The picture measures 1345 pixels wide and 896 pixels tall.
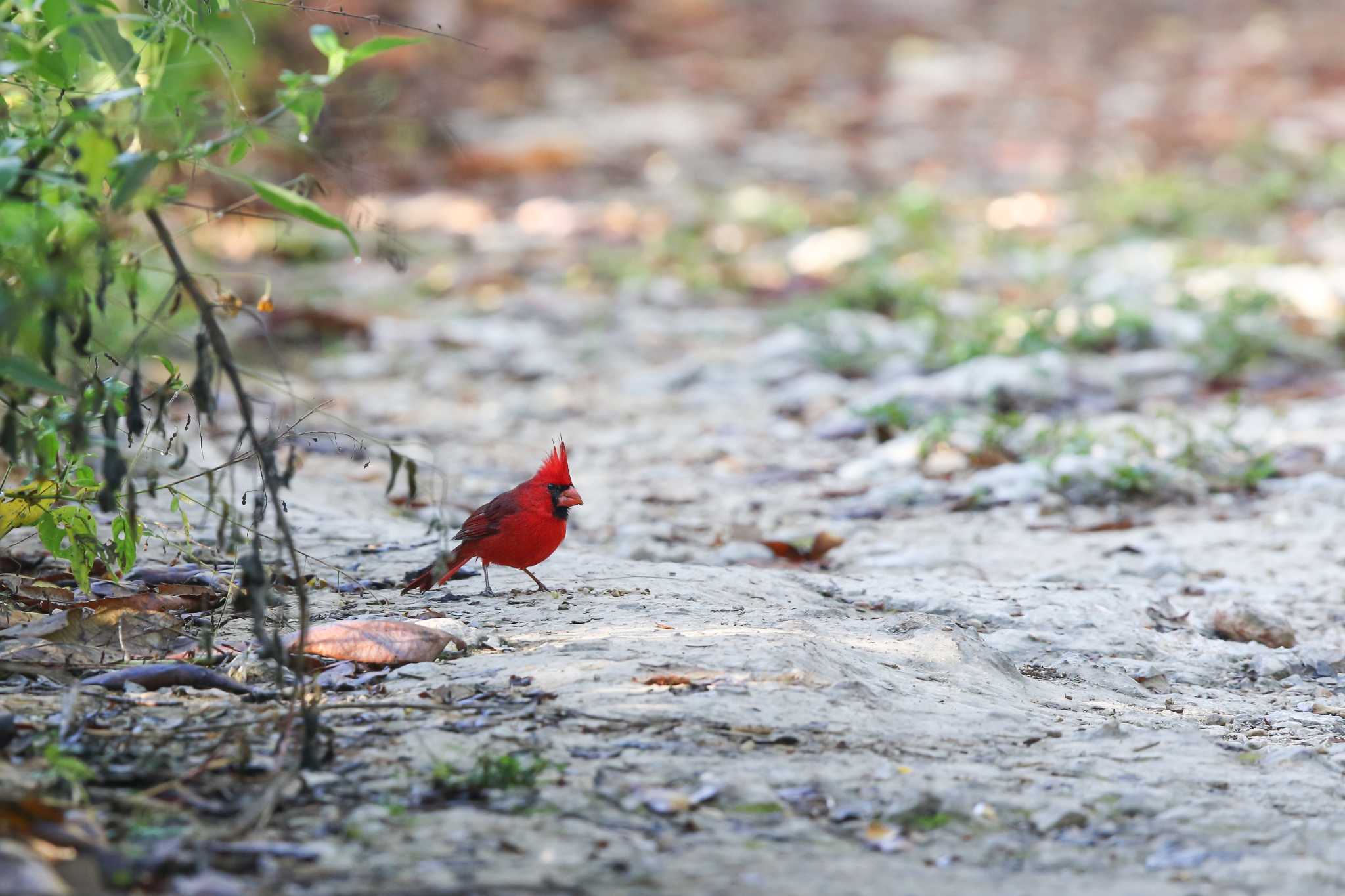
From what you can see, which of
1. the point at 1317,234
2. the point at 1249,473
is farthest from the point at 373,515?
the point at 1317,234

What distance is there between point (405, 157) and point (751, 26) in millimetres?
5086

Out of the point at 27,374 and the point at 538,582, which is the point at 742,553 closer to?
the point at 538,582

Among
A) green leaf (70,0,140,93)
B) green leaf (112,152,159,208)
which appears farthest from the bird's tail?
green leaf (112,152,159,208)

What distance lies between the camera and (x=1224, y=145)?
35.0 ft

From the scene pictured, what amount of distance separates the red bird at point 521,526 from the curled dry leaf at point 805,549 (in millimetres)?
986

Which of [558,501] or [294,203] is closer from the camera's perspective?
[294,203]

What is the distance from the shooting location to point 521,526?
321cm

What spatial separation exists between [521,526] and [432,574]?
0.77ft

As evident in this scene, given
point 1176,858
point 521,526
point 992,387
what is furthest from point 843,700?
point 992,387

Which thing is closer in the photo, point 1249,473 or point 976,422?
point 1249,473

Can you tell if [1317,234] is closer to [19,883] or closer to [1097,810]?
[1097,810]

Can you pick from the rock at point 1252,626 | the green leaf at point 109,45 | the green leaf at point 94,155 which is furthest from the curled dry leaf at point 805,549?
the green leaf at point 94,155

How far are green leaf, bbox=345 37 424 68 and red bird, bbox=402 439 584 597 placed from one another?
3.82ft

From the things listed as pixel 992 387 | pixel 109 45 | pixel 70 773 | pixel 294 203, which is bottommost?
pixel 70 773
